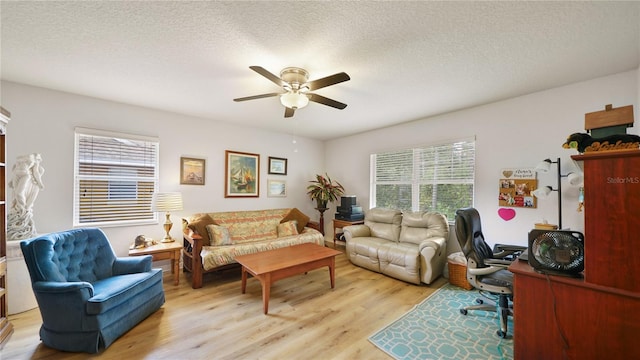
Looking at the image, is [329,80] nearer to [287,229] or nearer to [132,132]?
[287,229]

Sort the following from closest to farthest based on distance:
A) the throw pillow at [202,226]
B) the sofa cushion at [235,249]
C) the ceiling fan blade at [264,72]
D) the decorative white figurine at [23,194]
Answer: the ceiling fan blade at [264,72]
the decorative white figurine at [23,194]
the sofa cushion at [235,249]
the throw pillow at [202,226]

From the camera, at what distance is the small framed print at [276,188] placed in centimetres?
478

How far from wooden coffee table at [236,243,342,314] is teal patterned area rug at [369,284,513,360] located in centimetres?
102

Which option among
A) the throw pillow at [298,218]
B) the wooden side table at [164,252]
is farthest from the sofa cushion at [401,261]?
the wooden side table at [164,252]

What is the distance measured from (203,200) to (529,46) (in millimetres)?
4499

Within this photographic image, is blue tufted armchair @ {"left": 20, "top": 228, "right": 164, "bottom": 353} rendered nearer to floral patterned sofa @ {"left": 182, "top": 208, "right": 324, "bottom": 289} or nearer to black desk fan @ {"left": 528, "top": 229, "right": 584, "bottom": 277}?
floral patterned sofa @ {"left": 182, "top": 208, "right": 324, "bottom": 289}

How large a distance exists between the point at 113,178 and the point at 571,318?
4.78 m

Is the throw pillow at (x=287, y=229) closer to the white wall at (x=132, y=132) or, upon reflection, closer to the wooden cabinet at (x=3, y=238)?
the white wall at (x=132, y=132)

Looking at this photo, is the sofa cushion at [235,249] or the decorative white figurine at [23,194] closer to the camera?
the decorative white figurine at [23,194]

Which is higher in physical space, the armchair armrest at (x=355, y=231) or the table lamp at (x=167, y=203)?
the table lamp at (x=167, y=203)

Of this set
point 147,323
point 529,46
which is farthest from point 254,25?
point 147,323

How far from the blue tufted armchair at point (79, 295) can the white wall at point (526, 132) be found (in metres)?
4.20

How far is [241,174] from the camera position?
4.39 meters

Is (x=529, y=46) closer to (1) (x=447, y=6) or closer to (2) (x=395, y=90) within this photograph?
(1) (x=447, y=6)
